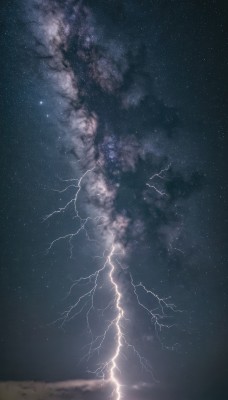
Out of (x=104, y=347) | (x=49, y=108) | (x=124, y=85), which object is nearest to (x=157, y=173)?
(x=124, y=85)

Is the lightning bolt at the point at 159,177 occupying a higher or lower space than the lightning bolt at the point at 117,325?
higher

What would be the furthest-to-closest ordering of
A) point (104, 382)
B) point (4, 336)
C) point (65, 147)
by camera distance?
point (104, 382) → point (4, 336) → point (65, 147)

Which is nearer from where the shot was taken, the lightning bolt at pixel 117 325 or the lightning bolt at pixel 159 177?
the lightning bolt at pixel 159 177

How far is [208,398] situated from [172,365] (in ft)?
6.20

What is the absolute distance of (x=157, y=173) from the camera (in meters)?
6.91

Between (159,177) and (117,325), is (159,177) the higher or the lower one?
the higher one

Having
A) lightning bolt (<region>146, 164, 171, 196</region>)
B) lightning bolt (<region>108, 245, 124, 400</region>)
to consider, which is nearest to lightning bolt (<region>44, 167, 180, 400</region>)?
lightning bolt (<region>108, 245, 124, 400</region>)

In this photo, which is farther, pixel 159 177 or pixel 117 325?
pixel 117 325

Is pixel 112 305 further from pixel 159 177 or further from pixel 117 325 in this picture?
pixel 159 177

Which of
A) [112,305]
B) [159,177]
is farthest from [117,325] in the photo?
[159,177]

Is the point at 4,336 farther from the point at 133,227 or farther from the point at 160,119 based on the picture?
the point at 160,119

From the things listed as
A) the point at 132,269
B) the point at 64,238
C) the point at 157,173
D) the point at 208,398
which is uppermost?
the point at 157,173

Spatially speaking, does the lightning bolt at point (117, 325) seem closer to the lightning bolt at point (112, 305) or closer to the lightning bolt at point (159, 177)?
the lightning bolt at point (112, 305)

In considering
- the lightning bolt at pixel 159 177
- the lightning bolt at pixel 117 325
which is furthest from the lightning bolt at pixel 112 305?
the lightning bolt at pixel 159 177
